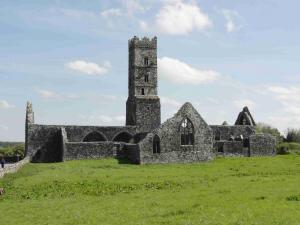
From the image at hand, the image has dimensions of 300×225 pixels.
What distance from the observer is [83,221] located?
2084cm

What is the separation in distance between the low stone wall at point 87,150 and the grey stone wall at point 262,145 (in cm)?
2035

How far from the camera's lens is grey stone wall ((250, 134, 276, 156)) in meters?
69.4

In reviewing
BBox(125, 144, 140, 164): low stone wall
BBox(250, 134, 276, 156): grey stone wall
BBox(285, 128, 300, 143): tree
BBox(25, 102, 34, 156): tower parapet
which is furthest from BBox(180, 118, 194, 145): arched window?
BBox(285, 128, 300, 143): tree

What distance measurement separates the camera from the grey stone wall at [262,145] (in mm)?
69438

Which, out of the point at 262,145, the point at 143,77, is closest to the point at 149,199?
the point at 262,145

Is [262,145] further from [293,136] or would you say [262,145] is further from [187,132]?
[293,136]

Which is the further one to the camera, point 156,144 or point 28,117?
point 28,117

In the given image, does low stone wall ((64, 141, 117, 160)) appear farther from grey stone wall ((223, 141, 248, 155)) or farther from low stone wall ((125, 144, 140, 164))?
grey stone wall ((223, 141, 248, 155))

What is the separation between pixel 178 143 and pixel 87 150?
10427mm

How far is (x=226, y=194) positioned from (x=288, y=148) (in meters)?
57.3

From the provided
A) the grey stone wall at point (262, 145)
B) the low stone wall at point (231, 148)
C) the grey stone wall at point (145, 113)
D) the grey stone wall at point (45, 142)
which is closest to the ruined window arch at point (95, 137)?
the grey stone wall at point (45, 142)

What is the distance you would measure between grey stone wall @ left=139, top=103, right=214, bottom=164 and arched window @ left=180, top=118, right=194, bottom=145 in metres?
0.36

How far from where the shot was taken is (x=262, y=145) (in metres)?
70.2

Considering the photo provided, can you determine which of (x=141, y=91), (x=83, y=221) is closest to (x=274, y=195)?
(x=83, y=221)
